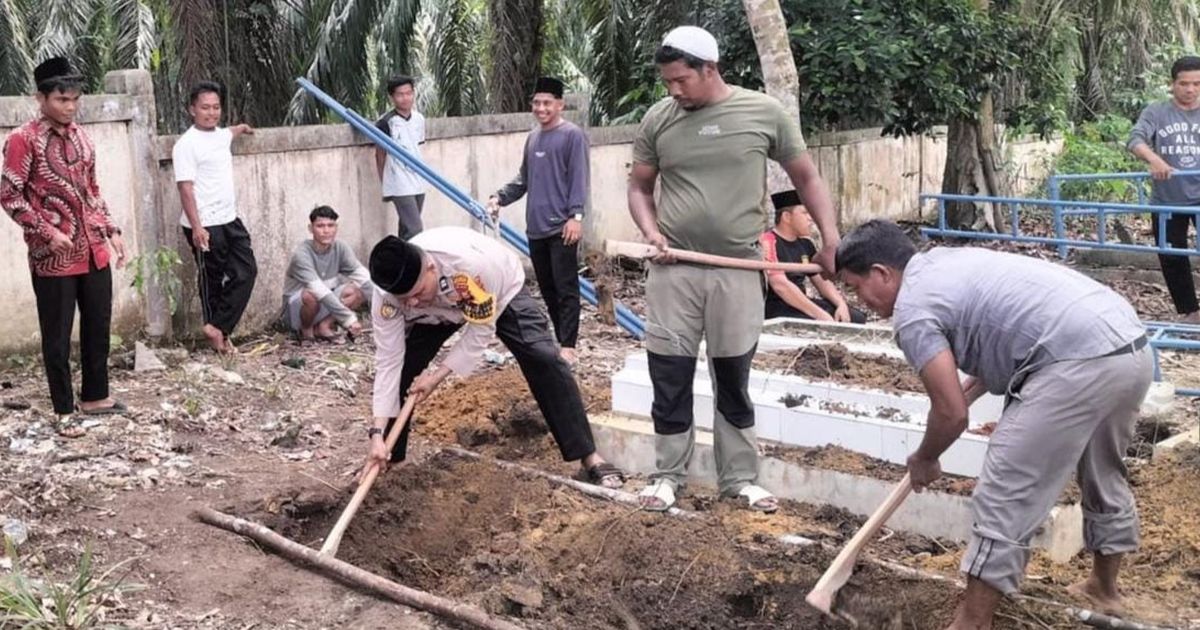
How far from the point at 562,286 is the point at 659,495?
3306 mm

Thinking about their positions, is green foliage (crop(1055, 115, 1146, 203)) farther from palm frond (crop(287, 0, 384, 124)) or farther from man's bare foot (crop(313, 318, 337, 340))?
man's bare foot (crop(313, 318, 337, 340))

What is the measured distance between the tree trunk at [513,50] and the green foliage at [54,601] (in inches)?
386

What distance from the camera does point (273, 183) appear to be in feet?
31.3

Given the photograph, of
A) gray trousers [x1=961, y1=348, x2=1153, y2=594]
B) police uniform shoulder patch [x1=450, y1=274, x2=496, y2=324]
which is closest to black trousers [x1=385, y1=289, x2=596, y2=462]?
police uniform shoulder patch [x1=450, y1=274, x2=496, y2=324]

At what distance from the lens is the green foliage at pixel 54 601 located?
4.16 metres

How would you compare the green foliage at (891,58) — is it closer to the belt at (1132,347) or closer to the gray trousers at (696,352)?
the gray trousers at (696,352)

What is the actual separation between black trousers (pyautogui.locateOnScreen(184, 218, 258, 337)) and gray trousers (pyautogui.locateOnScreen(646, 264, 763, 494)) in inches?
165

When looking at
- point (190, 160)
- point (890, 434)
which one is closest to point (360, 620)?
point (890, 434)

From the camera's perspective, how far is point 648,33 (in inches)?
588

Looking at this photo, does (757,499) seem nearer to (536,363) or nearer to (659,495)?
(659,495)

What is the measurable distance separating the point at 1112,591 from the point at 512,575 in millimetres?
2125

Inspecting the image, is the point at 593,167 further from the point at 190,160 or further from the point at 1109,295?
the point at 1109,295

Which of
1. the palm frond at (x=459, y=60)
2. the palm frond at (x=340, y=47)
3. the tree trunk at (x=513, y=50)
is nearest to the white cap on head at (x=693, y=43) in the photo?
the tree trunk at (x=513, y=50)

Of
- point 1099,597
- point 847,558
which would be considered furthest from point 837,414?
point 1099,597
